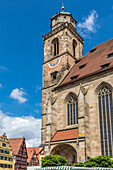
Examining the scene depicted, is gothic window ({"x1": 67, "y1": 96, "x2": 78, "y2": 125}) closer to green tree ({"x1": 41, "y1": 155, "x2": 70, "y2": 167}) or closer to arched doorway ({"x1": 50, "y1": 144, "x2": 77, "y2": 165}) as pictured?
arched doorway ({"x1": 50, "y1": 144, "x2": 77, "y2": 165})

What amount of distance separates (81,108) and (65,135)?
3.17 m

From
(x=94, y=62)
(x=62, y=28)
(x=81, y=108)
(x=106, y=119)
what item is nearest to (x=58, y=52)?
(x=62, y=28)

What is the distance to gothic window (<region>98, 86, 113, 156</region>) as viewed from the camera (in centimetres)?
1859

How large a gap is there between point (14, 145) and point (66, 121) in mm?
22389

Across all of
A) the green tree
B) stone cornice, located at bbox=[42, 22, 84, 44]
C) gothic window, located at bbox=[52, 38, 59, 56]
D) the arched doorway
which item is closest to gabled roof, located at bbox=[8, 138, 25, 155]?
gothic window, located at bbox=[52, 38, 59, 56]

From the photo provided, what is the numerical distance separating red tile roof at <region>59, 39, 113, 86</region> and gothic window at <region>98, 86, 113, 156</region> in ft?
8.25

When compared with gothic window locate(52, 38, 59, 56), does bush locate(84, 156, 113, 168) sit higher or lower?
lower

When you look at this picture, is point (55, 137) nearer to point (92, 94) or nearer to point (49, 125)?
point (49, 125)

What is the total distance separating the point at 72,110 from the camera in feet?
74.6

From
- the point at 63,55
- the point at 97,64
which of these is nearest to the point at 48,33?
the point at 63,55

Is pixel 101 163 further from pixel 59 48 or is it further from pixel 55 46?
pixel 55 46

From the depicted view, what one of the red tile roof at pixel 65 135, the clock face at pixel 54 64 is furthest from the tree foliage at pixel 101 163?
the clock face at pixel 54 64

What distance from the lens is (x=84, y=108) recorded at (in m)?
20.0

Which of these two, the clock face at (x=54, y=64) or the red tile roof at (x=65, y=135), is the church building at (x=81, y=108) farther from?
the clock face at (x=54, y=64)
